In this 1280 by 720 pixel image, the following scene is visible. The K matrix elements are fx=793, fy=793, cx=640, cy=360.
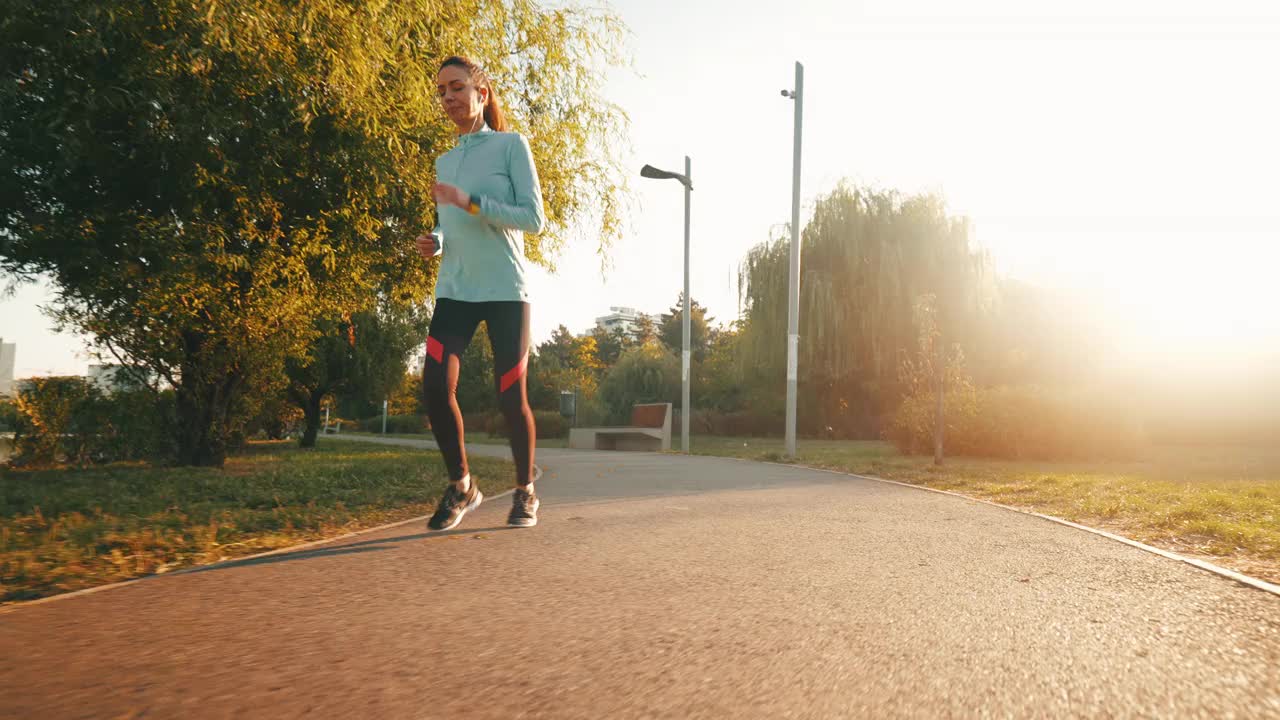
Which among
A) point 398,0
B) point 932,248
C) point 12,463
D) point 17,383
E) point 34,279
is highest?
point 932,248

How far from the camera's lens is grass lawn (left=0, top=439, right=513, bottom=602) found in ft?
10.1

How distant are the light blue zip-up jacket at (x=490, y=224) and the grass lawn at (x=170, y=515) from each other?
1.49 metres

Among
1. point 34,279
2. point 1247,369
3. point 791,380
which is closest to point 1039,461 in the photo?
point 791,380

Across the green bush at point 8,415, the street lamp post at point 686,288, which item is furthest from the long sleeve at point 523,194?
the street lamp post at point 686,288

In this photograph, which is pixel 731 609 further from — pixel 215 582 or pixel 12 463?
pixel 12 463

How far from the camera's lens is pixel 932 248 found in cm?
2178

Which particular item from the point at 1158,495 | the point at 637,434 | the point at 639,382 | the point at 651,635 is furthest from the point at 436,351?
the point at 639,382

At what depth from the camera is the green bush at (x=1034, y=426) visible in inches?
530

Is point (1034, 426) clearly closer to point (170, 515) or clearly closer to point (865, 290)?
point (865, 290)

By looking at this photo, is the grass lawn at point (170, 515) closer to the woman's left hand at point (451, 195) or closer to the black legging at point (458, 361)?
the black legging at point (458, 361)

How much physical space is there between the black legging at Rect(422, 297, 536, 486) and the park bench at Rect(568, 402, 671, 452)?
15.3 m

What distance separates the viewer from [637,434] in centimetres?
2109

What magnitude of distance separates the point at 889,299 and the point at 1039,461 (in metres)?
9.56

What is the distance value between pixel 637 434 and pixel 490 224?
56.8 feet
